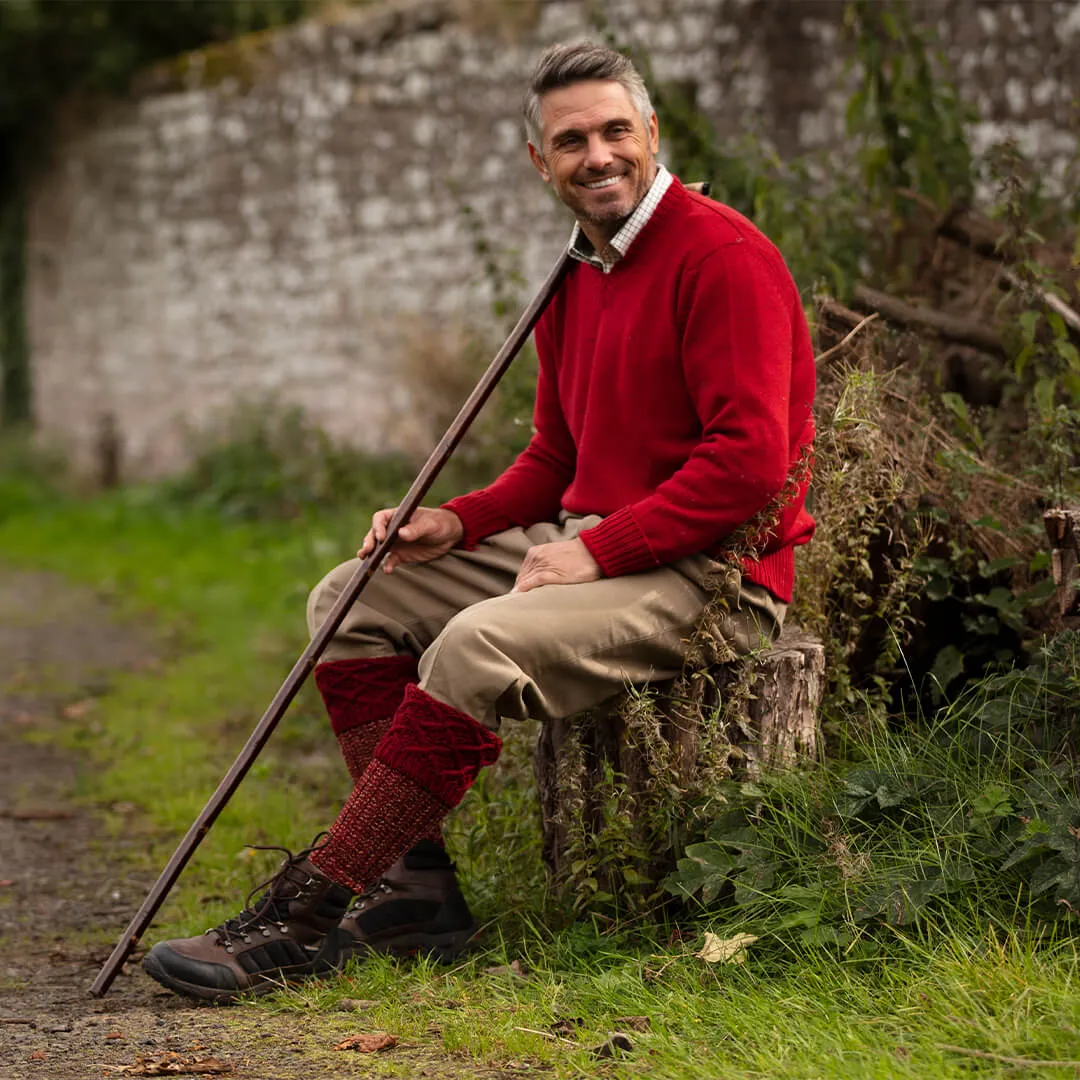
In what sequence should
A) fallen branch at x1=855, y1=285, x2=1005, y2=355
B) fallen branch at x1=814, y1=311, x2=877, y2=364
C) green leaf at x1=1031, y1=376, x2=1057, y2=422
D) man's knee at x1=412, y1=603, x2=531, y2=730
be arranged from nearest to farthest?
man's knee at x1=412, y1=603, x2=531, y2=730
fallen branch at x1=814, y1=311, x2=877, y2=364
green leaf at x1=1031, y1=376, x2=1057, y2=422
fallen branch at x1=855, y1=285, x2=1005, y2=355

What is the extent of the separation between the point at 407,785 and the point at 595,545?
62cm

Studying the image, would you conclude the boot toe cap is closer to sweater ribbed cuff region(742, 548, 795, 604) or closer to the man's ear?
sweater ribbed cuff region(742, 548, 795, 604)

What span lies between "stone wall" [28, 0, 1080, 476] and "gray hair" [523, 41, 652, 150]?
4.53 meters

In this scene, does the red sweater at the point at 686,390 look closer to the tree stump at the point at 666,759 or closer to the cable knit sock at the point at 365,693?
the tree stump at the point at 666,759

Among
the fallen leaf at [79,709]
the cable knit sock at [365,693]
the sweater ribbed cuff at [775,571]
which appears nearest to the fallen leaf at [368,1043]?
the cable knit sock at [365,693]

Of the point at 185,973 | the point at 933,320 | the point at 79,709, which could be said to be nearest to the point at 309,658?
the point at 185,973

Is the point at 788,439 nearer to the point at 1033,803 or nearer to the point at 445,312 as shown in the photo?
the point at 1033,803

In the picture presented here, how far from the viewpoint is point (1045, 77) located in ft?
23.3

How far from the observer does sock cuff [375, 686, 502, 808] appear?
3006 millimetres

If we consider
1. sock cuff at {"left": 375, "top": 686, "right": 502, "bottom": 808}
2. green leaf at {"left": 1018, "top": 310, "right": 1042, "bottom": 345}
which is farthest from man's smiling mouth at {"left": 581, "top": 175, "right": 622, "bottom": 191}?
green leaf at {"left": 1018, "top": 310, "right": 1042, "bottom": 345}

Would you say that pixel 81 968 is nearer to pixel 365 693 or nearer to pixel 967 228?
pixel 365 693

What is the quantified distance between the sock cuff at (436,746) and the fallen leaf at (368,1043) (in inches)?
18.7

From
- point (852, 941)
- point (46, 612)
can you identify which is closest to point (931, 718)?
point (852, 941)

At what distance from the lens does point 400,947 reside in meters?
3.26
